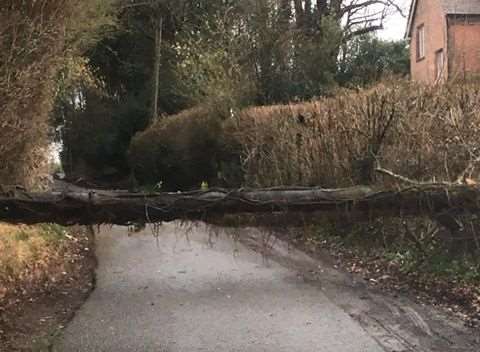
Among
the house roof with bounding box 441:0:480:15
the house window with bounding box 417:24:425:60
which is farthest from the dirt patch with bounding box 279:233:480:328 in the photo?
the house window with bounding box 417:24:425:60

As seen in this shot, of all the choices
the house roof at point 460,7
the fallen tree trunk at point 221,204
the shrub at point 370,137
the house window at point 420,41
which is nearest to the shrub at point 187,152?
the shrub at point 370,137

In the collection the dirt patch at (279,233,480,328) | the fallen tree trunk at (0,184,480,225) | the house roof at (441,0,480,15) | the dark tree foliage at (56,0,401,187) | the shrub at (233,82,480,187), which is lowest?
the dirt patch at (279,233,480,328)

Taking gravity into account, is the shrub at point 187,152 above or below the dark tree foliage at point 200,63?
below

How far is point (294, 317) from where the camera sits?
25.6ft

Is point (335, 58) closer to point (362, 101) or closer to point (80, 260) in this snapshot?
point (362, 101)

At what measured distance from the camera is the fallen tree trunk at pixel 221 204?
809cm

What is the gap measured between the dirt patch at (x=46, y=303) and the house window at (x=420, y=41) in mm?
29644

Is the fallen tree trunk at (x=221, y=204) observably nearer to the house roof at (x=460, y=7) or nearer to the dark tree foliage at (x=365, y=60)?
the dark tree foliage at (x=365, y=60)

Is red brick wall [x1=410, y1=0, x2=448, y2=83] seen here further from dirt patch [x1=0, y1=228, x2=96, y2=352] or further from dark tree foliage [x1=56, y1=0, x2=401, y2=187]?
dirt patch [x1=0, y1=228, x2=96, y2=352]

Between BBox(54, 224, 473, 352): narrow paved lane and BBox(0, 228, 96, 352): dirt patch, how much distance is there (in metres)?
0.19

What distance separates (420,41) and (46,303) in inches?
1330

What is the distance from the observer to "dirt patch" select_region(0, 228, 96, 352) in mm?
6938

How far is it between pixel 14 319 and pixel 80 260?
14.3 feet

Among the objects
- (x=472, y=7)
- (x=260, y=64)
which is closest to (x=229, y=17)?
(x=260, y=64)
